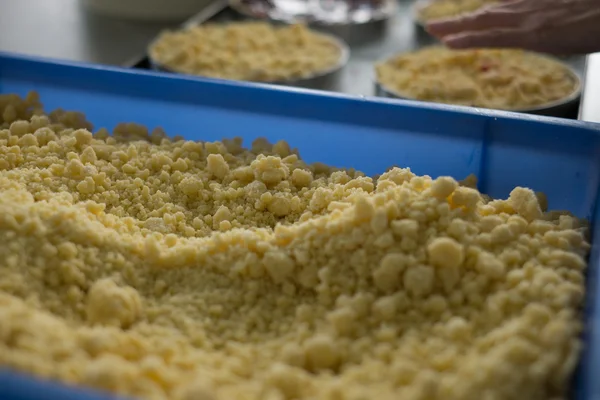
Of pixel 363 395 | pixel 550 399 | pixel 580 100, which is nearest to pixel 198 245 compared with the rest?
pixel 363 395

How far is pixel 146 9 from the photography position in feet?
6.01

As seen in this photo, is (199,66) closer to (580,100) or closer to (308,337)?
(580,100)

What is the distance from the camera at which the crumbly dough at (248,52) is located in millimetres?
1438

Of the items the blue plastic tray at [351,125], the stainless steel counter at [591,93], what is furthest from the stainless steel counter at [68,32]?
the stainless steel counter at [591,93]

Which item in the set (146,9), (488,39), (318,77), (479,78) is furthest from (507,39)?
(146,9)

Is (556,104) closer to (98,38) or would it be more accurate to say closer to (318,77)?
(318,77)

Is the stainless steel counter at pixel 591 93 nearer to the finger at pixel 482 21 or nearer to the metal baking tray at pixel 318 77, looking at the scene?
the finger at pixel 482 21

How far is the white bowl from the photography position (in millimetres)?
1827

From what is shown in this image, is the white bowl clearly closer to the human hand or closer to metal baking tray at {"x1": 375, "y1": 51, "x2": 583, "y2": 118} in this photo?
metal baking tray at {"x1": 375, "y1": 51, "x2": 583, "y2": 118}

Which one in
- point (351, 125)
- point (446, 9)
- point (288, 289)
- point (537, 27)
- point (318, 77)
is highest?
point (446, 9)

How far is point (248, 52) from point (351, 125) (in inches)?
24.1

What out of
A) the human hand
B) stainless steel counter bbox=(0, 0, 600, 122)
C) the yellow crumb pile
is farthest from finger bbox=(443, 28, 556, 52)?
the yellow crumb pile

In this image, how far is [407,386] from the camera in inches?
22.7

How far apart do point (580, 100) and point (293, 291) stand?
2.81ft
